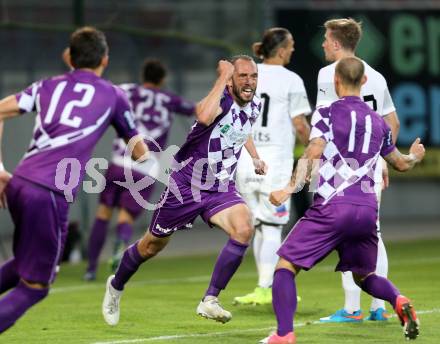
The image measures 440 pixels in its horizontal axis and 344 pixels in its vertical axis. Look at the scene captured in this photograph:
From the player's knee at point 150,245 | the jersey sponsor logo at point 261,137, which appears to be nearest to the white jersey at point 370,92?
the player's knee at point 150,245

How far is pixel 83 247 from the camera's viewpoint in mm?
17375

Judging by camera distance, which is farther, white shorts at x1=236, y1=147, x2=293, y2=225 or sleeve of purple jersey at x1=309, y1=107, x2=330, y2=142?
white shorts at x1=236, y1=147, x2=293, y2=225

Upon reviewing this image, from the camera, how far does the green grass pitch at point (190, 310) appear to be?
30.9ft

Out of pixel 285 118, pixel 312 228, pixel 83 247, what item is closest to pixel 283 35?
pixel 285 118

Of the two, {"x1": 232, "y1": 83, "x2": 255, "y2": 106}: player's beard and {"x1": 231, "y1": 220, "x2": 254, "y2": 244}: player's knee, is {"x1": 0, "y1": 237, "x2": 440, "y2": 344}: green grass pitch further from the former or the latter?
{"x1": 232, "y1": 83, "x2": 255, "y2": 106}: player's beard

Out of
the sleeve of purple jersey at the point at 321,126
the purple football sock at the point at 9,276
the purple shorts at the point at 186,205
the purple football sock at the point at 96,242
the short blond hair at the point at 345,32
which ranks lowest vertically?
the purple football sock at the point at 96,242

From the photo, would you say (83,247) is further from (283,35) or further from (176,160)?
(176,160)

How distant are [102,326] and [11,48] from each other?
947cm

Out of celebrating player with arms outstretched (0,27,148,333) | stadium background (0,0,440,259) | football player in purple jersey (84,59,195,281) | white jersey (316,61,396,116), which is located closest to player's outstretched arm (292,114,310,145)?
white jersey (316,61,396,116)

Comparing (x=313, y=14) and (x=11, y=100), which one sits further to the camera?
(x=313, y=14)

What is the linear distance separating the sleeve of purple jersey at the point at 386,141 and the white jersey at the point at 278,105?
117 inches

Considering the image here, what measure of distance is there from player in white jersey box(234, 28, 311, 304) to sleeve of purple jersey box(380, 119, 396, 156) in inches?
111

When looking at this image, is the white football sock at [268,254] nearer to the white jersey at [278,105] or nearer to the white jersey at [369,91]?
the white jersey at [278,105]

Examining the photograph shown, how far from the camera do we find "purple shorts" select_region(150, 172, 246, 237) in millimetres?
9633
